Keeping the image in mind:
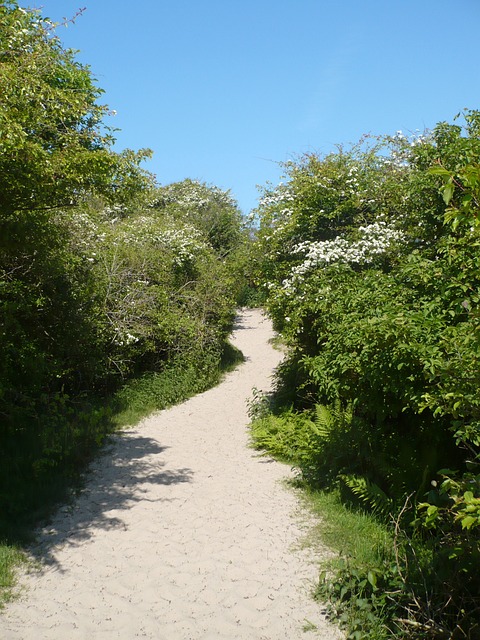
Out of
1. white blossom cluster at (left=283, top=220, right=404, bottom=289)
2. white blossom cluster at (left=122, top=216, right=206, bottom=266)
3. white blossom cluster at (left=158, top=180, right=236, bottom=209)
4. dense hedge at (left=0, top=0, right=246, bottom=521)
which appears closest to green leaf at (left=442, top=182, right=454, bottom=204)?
dense hedge at (left=0, top=0, right=246, bottom=521)

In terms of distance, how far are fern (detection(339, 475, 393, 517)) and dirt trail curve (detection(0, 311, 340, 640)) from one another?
0.85 m

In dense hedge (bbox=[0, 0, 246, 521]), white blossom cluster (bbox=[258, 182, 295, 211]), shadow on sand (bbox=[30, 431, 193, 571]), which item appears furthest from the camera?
white blossom cluster (bbox=[258, 182, 295, 211])

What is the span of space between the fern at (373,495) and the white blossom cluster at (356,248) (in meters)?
4.76

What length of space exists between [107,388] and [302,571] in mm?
9026

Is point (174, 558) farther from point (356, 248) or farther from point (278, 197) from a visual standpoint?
point (278, 197)

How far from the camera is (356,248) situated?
10.7m

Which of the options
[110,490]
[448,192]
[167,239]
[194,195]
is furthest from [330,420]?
[194,195]

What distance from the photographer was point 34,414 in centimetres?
1016

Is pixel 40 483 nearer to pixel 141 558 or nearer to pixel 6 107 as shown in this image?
pixel 141 558

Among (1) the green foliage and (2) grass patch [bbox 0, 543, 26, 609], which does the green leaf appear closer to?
(1) the green foliage

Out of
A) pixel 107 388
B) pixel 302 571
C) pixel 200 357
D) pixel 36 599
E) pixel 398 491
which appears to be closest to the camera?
pixel 36 599

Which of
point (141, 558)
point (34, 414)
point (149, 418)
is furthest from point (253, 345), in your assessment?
point (141, 558)

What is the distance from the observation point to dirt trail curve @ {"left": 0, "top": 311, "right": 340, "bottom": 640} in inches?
198

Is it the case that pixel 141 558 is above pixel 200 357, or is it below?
below
